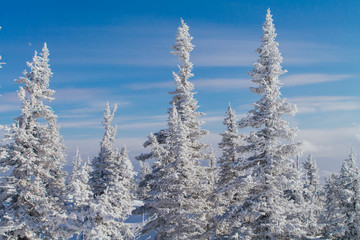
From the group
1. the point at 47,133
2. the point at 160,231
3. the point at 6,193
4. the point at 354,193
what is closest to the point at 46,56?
the point at 47,133

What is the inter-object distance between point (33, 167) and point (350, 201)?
3359cm

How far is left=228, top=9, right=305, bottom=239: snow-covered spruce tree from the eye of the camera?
15.5m

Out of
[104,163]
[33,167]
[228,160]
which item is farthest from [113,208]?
[104,163]

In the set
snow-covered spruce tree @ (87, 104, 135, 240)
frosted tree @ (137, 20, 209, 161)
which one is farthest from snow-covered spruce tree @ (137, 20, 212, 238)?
snow-covered spruce tree @ (87, 104, 135, 240)

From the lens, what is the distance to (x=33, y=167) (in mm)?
21031

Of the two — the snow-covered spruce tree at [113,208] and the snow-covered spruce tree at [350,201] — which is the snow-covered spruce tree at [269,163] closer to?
the snow-covered spruce tree at [113,208]

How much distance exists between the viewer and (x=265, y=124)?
1722 centimetres

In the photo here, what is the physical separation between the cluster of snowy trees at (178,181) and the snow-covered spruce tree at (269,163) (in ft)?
0.20

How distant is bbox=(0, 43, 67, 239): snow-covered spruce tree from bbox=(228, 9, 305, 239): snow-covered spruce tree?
13397 millimetres

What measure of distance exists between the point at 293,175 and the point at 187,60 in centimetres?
1541

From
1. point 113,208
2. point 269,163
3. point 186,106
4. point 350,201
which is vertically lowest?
point 350,201

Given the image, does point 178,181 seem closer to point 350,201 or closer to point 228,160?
point 228,160

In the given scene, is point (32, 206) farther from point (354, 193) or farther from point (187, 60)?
point (354, 193)

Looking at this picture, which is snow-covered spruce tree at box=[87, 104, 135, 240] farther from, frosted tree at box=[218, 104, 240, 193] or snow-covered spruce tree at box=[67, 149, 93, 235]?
frosted tree at box=[218, 104, 240, 193]
